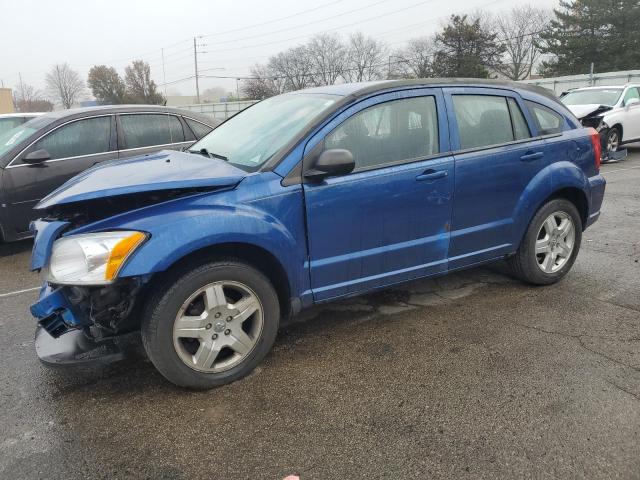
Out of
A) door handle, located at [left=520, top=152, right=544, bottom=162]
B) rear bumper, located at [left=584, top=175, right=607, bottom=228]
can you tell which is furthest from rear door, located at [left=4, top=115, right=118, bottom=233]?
rear bumper, located at [left=584, top=175, right=607, bottom=228]

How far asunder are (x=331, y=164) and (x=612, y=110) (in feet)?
40.2

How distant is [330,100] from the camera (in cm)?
343

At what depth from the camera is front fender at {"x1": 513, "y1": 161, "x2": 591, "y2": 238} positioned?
4031 mm

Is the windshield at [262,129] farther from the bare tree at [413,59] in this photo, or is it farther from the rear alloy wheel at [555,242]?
the bare tree at [413,59]

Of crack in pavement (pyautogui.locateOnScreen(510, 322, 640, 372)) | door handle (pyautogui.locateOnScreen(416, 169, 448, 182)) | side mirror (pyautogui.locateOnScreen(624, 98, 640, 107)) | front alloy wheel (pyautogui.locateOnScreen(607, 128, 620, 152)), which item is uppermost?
side mirror (pyautogui.locateOnScreen(624, 98, 640, 107))

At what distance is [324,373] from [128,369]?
126 cm

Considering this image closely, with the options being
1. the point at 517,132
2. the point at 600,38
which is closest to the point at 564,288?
the point at 517,132

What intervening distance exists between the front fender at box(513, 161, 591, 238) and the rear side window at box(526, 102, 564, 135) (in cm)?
30

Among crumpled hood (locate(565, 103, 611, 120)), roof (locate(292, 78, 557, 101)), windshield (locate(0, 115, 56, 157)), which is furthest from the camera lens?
crumpled hood (locate(565, 103, 611, 120))

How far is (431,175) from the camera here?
351 cm

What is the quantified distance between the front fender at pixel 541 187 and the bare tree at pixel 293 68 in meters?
64.7

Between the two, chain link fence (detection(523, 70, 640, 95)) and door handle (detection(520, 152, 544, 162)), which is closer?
door handle (detection(520, 152, 544, 162))

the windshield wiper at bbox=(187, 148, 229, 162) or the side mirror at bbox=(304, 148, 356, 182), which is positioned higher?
the windshield wiper at bbox=(187, 148, 229, 162)

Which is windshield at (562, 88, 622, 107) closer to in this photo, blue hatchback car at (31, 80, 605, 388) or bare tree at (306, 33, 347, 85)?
blue hatchback car at (31, 80, 605, 388)
